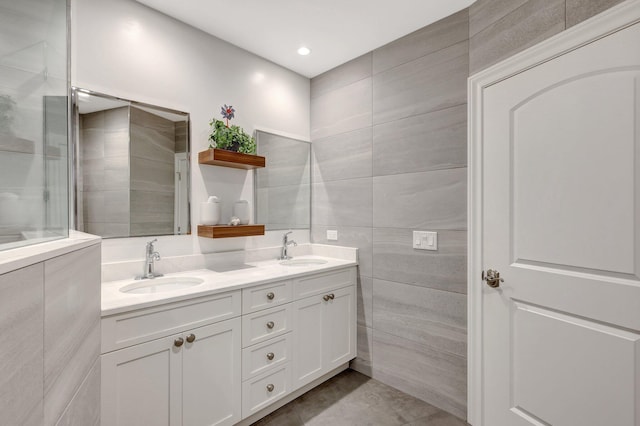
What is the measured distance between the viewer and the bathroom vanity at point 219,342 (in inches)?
51.9

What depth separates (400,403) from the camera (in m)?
2.04

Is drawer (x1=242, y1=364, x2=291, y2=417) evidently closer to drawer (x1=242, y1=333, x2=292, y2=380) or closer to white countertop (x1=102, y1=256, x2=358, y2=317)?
drawer (x1=242, y1=333, x2=292, y2=380)

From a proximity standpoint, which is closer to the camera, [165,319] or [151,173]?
[165,319]

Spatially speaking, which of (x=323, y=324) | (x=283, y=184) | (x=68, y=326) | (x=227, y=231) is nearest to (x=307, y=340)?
(x=323, y=324)

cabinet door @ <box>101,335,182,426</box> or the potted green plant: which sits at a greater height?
the potted green plant

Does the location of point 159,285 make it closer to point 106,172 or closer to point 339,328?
point 106,172

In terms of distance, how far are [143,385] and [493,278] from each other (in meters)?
1.82

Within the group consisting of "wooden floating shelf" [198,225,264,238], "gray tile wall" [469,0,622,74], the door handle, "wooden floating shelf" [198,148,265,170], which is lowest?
the door handle

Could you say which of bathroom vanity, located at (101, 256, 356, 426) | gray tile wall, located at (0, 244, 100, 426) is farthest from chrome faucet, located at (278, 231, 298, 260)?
gray tile wall, located at (0, 244, 100, 426)

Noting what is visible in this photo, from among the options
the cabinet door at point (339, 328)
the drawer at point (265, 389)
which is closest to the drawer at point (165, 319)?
the drawer at point (265, 389)

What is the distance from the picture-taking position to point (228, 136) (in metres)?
2.10

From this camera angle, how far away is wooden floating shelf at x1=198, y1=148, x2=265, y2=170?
200 cm

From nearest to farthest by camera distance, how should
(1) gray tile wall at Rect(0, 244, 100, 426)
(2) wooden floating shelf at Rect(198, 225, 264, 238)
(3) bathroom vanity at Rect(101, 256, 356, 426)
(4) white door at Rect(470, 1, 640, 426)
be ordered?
(1) gray tile wall at Rect(0, 244, 100, 426) < (4) white door at Rect(470, 1, 640, 426) < (3) bathroom vanity at Rect(101, 256, 356, 426) < (2) wooden floating shelf at Rect(198, 225, 264, 238)

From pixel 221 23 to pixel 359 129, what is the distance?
1234mm
